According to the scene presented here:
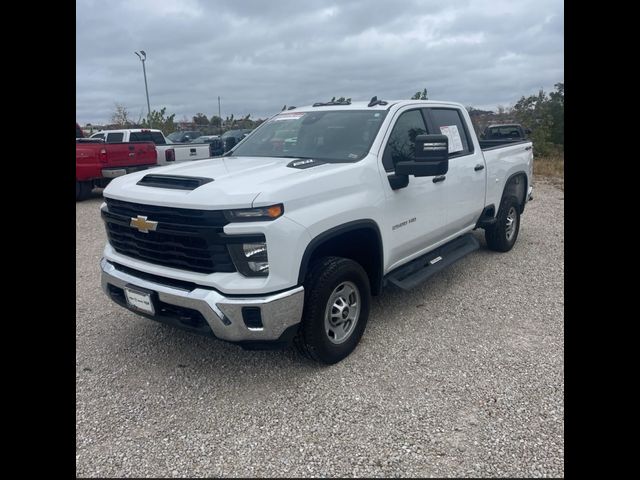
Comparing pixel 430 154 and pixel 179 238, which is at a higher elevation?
pixel 430 154

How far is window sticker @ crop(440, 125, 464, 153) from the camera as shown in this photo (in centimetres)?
486

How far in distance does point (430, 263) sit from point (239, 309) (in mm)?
2257

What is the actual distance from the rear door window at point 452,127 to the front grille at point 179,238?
2666 mm

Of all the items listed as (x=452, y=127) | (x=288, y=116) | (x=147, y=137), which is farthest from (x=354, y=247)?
(x=147, y=137)

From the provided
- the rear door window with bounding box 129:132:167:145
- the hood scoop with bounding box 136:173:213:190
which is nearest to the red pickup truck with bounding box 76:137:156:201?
the rear door window with bounding box 129:132:167:145

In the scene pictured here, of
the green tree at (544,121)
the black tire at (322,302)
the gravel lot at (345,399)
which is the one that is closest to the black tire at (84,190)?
the gravel lot at (345,399)

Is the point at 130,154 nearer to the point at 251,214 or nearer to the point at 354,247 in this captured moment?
the point at 354,247

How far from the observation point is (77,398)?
3.22m

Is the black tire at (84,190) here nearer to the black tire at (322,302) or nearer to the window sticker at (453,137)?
the window sticker at (453,137)

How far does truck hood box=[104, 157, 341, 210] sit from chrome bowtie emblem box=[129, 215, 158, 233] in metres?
0.12

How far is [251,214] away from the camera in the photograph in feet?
9.45

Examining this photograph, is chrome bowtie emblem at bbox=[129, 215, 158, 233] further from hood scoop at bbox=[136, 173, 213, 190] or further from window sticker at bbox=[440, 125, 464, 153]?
window sticker at bbox=[440, 125, 464, 153]

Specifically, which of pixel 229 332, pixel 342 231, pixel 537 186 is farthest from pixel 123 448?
pixel 537 186

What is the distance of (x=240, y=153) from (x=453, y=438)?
314 centimetres
